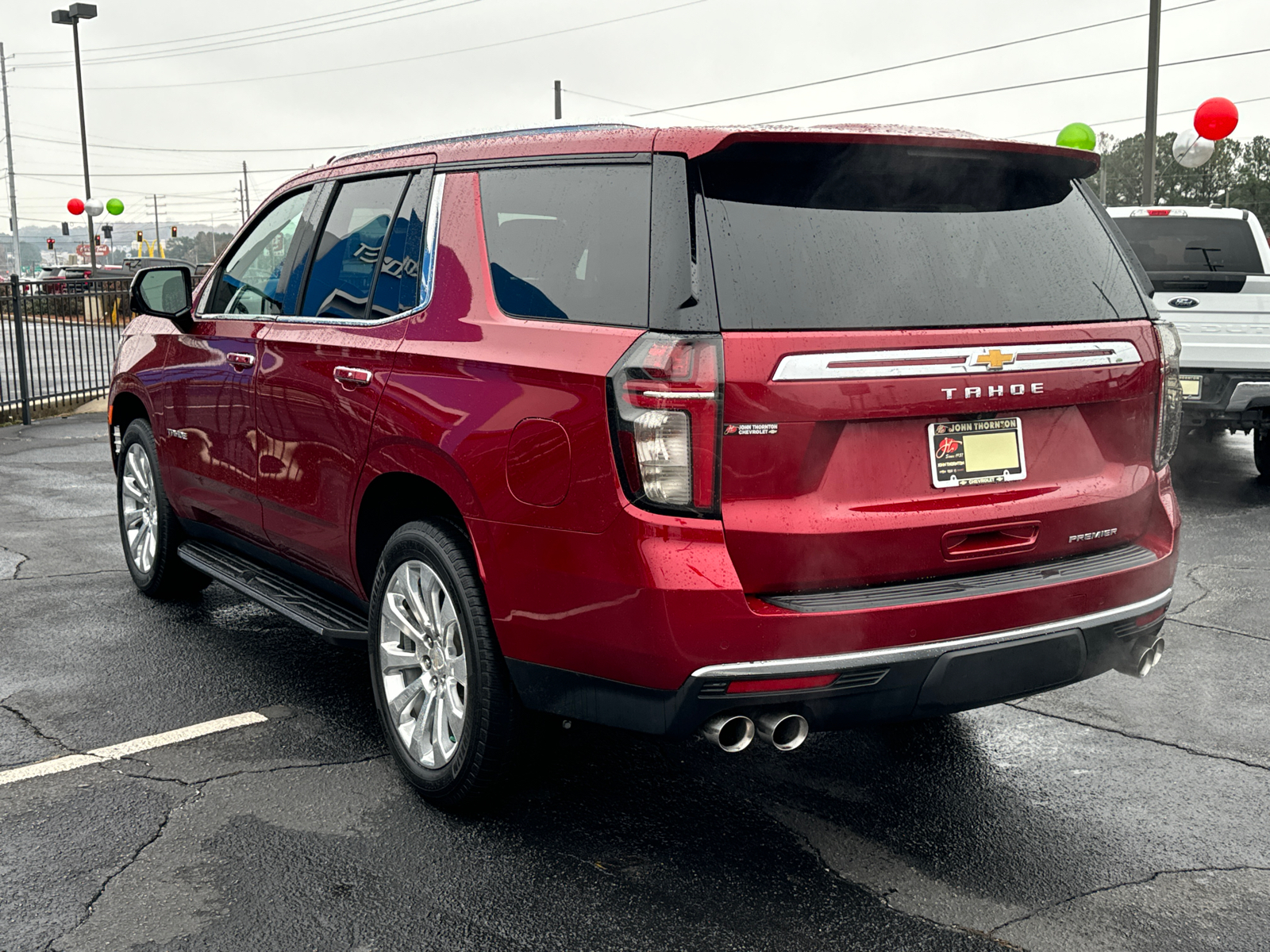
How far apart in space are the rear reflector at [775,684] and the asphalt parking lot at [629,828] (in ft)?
2.03

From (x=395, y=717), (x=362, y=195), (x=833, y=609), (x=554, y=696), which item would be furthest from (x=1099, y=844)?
(x=362, y=195)

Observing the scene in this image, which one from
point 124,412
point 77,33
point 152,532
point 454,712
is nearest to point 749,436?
point 454,712

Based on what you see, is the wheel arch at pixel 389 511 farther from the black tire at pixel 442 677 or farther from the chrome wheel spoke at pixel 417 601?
the chrome wheel spoke at pixel 417 601

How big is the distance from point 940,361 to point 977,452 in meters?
0.27

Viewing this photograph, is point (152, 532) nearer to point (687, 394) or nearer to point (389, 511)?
point (389, 511)

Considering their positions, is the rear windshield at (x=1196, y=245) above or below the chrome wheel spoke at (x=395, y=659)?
above

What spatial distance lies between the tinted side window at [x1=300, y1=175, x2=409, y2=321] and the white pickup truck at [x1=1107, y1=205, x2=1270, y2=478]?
634 centimetres

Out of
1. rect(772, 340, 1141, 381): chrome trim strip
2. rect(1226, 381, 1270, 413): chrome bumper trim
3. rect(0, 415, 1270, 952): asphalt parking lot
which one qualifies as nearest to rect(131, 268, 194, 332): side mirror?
rect(0, 415, 1270, 952): asphalt parking lot

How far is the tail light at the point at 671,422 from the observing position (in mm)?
2816

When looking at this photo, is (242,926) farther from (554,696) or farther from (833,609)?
(833,609)

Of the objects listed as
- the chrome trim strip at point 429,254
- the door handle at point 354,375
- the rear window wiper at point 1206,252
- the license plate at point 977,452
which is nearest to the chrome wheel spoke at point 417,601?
the door handle at point 354,375

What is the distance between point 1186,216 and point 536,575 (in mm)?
8120

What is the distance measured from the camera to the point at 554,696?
3.19 metres

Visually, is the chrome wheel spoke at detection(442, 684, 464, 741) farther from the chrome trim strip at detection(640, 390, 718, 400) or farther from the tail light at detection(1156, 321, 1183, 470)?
the tail light at detection(1156, 321, 1183, 470)
